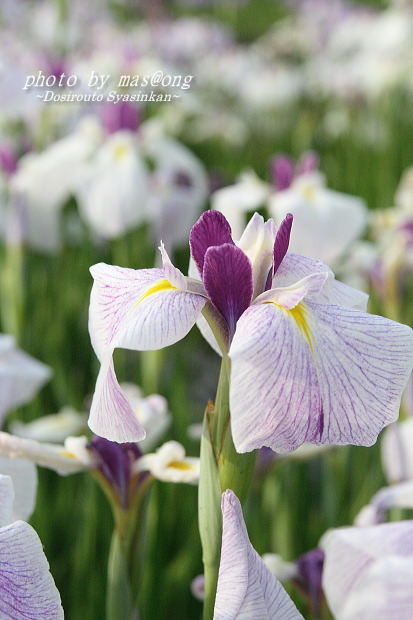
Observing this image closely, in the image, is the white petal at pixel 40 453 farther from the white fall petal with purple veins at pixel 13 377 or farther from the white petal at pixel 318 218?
the white petal at pixel 318 218

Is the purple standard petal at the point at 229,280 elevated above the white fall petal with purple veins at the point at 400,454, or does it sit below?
above

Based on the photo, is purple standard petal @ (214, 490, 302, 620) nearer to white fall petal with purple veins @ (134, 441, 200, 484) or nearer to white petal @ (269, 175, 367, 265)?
white fall petal with purple veins @ (134, 441, 200, 484)

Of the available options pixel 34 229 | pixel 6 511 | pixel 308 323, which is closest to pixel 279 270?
pixel 308 323

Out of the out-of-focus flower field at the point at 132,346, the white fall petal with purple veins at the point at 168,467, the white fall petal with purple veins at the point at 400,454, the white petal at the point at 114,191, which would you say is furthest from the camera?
the white petal at the point at 114,191

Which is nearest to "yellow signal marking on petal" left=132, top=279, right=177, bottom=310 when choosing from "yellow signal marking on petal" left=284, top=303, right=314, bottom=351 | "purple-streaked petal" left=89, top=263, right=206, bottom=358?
"purple-streaked petal" left=89, top=263, right=206, bottom=358

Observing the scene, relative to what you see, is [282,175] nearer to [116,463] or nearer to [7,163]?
[7,163]

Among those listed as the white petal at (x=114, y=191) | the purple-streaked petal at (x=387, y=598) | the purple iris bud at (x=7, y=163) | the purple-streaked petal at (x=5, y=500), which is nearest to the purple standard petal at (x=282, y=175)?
the white petal at (x=114, y=191)
